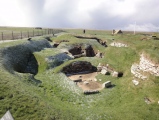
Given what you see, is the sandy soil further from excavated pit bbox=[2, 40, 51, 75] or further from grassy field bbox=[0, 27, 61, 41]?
grassy field bbox=[0, 27, 61, 41]

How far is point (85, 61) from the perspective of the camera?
123 feet

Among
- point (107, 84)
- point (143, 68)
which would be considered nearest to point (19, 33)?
point (107, 84)

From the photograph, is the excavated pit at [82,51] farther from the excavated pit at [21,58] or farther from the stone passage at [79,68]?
the stone passage at [79,68]

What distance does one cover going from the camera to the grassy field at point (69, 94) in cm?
1767

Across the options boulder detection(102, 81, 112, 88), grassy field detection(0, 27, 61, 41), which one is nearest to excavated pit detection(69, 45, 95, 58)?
grassy field detection(0, 27, 61, 41)

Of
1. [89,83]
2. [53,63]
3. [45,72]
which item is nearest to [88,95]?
[89,83]

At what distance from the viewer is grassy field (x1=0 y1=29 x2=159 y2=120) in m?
17.7

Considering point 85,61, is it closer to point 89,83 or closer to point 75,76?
point 75,76

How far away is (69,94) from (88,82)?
715 cm

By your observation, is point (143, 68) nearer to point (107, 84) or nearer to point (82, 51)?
point (107, 84)

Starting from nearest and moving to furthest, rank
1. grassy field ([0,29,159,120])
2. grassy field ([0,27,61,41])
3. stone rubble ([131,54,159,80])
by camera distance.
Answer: grassy field ([0,29,159,120]) → stone rubble ([131,54,159,80]) → grassy field ([0,27,61,41])

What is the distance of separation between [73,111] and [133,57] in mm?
17218

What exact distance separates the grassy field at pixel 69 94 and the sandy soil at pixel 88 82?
1.72 metres

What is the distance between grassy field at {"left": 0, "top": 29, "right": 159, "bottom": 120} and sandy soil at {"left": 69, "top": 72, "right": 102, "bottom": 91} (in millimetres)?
1722
